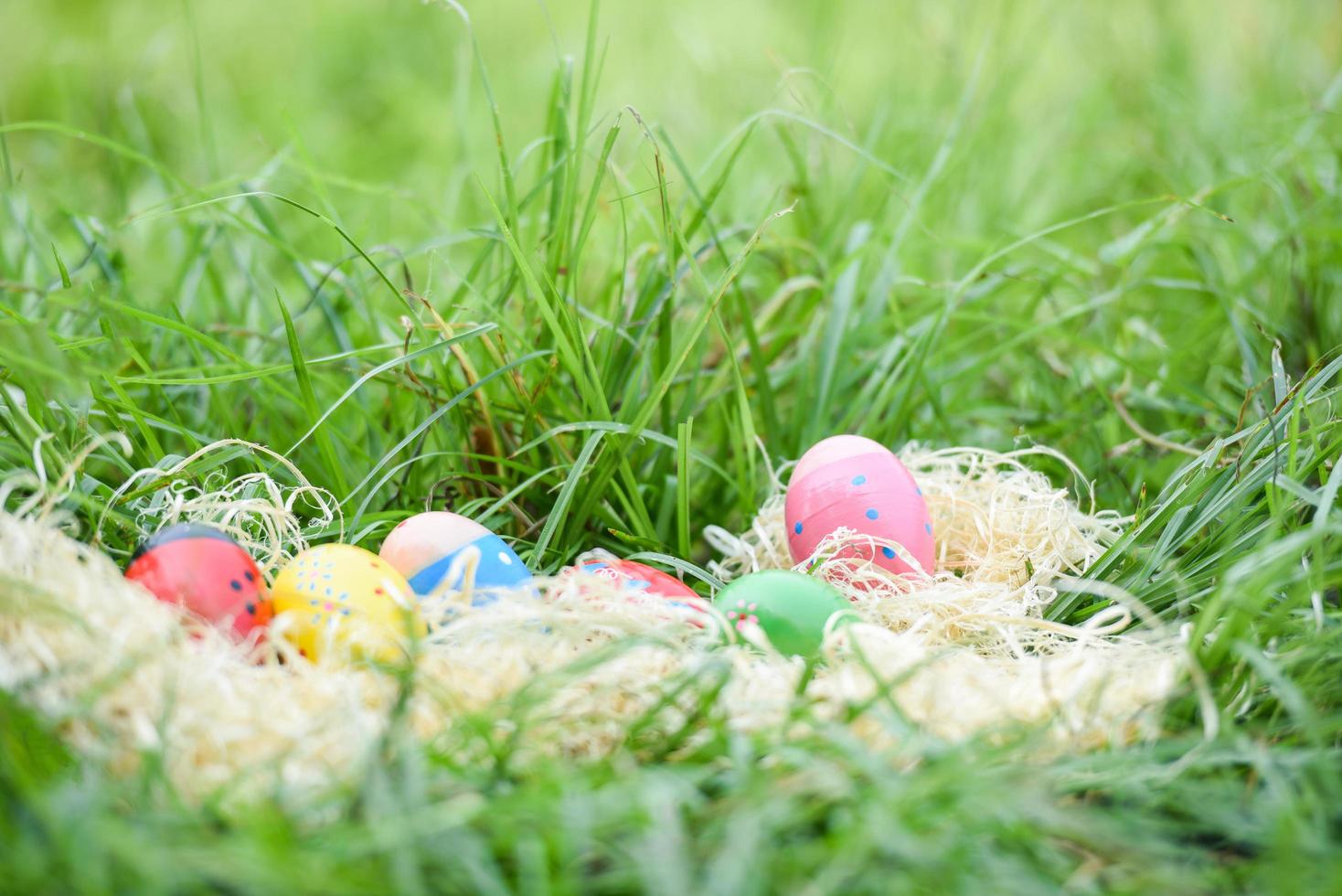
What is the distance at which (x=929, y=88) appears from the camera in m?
4.04

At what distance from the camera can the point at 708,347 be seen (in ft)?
7.64

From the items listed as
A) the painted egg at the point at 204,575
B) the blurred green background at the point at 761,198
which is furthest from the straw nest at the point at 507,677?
the blurred green background at the point at 761,198

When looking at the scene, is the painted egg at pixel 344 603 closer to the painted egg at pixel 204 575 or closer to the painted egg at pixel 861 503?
the painted egg at pixel 204 575

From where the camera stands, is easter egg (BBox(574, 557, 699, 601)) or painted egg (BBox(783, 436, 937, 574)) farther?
painted egg (BBox(783, 436, 937, 574))

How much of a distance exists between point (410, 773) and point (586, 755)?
28 cm

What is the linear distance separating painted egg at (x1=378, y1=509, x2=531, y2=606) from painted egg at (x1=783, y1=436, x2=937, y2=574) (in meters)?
0.48

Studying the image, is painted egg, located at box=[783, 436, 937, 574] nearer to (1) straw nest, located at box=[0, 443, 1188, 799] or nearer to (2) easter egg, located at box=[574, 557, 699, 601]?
(1) straw nest, located at box=[0, 443, 1188, 799]

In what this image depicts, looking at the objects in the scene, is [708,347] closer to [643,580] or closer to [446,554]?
[643,580]

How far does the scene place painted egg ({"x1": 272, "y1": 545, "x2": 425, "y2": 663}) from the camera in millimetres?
1428

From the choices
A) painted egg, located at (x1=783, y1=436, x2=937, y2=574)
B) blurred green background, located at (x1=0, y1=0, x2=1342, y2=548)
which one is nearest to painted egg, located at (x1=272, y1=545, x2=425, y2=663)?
blurred green background, located at (x1=0, y1=0, x2=1342, y2=548)

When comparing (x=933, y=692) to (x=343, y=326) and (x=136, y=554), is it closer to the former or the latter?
(x=136, y=554)

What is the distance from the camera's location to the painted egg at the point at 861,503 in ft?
5.74

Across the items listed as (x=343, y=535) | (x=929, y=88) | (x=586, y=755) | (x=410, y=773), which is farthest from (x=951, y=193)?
(x=410, y=773)

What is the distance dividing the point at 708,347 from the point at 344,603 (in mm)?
1100
